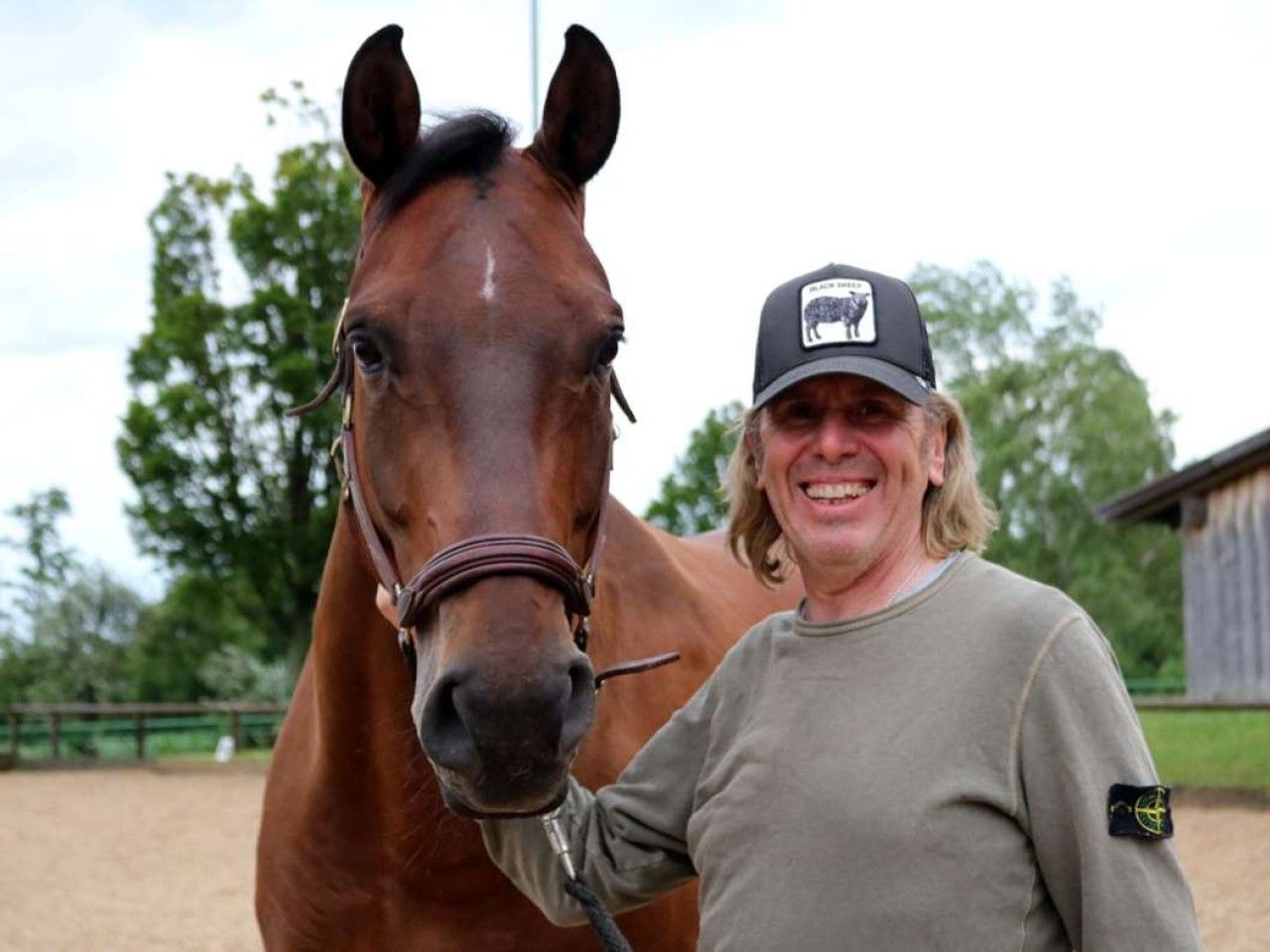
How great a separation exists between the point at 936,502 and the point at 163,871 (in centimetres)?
Result: 1168

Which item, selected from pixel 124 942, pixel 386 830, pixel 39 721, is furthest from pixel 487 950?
pixel 39 721

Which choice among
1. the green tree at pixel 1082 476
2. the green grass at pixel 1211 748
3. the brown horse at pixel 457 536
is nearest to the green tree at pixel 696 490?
the green tree at pixel 1082 476

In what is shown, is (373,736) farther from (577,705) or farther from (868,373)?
(868,373)

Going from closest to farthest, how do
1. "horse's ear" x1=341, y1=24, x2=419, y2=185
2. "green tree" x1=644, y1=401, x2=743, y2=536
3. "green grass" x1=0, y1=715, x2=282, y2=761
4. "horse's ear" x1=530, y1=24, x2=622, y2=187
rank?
"horse's ear" x1=341, y1=24, x2=419, y2=185 → "horse's ear" x1=530, y1=24, x2=622, y2=187 → "green grass" x1=0, y1=715, x2=282, y2=761 → "green tree" x1=644, y1=401, x2=743, y2=536

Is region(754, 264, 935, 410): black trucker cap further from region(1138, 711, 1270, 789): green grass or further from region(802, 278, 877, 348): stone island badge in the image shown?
region(1138, 711, 1270, 789): green grass

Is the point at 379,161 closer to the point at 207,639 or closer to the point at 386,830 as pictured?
the point at 386,830

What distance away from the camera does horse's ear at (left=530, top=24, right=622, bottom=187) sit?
2.82 m

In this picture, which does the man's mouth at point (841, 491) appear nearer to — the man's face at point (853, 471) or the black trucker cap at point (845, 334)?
the man's face at point (853, 471)

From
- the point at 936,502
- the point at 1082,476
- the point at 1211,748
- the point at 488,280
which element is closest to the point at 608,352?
the point at 488,280

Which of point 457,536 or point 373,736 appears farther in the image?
point 373,736

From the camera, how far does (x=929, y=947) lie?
6.45 feet

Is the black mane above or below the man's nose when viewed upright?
above

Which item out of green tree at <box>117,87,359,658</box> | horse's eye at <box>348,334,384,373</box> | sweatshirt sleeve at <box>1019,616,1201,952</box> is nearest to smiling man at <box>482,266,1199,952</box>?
sweatshirt sleeve at <box>1019,616,1201,952</box>

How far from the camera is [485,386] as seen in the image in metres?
2.32
